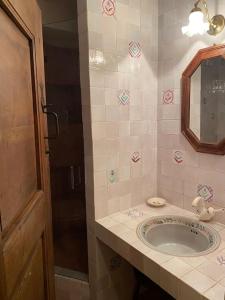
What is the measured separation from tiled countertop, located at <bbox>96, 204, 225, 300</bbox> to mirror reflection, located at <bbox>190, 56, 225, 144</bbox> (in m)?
0.53

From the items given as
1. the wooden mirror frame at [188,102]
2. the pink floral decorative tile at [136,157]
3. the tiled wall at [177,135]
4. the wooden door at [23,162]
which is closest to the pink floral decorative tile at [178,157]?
Answer: the tiled wall at [177,135]

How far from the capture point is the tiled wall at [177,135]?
135cm

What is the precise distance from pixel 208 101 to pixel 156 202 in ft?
2.39

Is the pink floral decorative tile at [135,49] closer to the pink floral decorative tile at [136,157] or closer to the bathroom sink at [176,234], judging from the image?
the pink floral decorative tile at [136,157]

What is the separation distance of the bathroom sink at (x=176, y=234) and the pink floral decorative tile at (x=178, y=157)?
1.16ft

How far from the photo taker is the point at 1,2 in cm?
66

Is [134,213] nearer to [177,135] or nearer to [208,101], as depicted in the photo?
[177,135]

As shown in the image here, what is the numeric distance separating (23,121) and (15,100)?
10 cm

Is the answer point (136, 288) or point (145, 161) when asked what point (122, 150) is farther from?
point (136, 288)

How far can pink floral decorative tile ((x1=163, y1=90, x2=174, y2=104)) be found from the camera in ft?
5.04

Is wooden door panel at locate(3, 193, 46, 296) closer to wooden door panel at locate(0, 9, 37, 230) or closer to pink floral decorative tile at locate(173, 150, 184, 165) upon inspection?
wooden door panel at locate(0, 9, 37, 230)

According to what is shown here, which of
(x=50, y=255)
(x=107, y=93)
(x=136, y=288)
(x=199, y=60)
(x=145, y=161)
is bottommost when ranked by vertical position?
(x=136, y=288)

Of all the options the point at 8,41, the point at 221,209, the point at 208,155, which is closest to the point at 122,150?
the point at 208,155

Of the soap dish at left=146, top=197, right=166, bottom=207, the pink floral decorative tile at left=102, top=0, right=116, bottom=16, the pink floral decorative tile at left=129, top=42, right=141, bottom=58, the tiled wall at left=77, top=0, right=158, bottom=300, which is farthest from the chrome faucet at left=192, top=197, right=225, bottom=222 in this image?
the pink floral decorative tile at left=102, top=0, right=116, bottom=16
